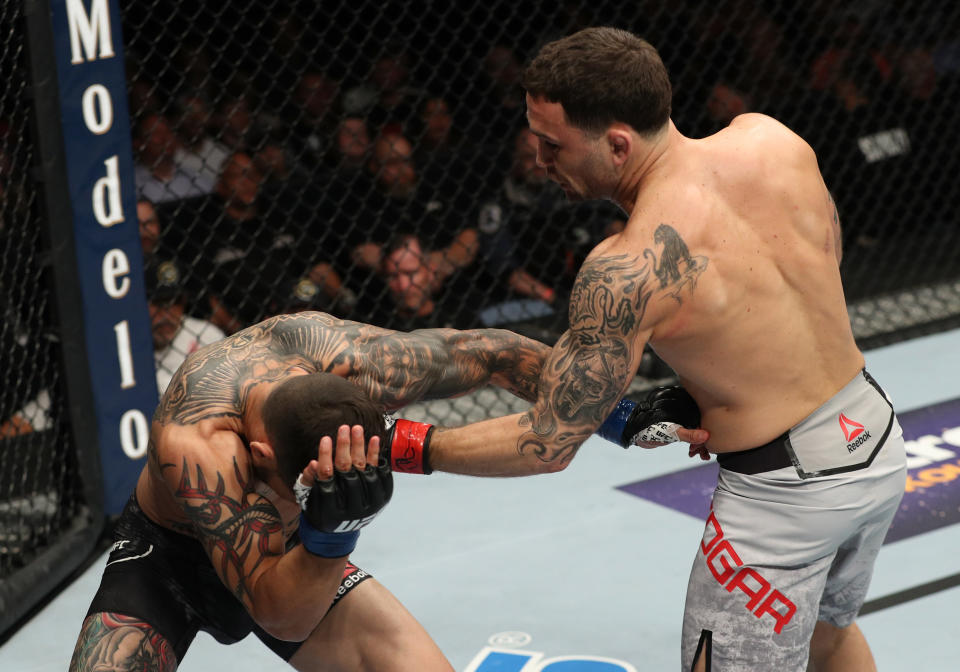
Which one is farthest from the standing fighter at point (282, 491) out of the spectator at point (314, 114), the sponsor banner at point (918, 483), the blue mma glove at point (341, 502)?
the spectator at point (314, 114)

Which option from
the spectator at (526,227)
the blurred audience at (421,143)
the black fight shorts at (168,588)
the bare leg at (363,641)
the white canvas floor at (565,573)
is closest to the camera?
the black fight shorts at (168,588)

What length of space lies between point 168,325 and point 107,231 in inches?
25.2

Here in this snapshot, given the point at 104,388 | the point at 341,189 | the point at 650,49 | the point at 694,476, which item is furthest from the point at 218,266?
the point at 650,49

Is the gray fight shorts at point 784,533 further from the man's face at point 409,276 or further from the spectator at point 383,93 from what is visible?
the spectator at point 383,93

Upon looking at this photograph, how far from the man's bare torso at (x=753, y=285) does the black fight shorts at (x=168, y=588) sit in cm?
85

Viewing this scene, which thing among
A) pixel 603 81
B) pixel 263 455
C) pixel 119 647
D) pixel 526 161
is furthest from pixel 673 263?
pixel 526 161

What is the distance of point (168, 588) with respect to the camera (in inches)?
79.1

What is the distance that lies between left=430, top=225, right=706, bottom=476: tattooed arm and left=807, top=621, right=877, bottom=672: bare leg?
60 centimetres

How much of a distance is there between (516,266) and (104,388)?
5.80 feet

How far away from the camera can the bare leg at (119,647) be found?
1879 mm

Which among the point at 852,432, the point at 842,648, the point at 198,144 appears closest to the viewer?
the point at 852,432

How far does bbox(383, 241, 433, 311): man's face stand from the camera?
421 centimetres

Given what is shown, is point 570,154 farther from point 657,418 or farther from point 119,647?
point 119,647

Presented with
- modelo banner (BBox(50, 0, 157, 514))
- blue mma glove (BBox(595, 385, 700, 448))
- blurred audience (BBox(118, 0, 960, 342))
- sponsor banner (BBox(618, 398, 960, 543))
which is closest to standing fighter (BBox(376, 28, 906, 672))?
blue mma glove (BBox(595, 385, 700, 448))
